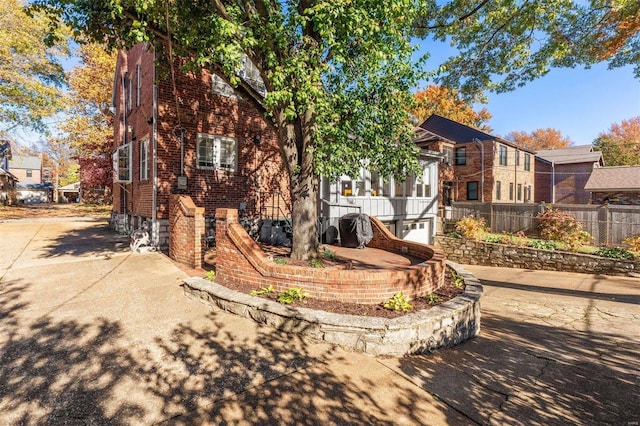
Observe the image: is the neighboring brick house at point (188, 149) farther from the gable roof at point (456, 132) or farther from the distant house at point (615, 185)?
the distant house at point (615, 185)

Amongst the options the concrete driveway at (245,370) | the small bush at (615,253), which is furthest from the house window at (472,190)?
the concrete driveway at (245,370)

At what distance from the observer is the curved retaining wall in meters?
4.98

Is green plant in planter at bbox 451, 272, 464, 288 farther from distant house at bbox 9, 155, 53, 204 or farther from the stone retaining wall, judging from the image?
distant house at bbox 9, 155, 53, 204

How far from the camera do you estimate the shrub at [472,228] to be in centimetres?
1539

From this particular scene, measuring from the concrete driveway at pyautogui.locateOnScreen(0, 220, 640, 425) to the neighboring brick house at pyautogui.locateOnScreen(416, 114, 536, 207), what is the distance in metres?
18.9

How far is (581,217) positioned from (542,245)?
2.96m

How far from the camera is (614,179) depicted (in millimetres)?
25516

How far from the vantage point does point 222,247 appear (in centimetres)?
604

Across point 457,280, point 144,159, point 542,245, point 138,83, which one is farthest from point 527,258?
point 138,83

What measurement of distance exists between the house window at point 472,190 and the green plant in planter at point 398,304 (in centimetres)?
2234

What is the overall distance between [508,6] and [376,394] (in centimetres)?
1115

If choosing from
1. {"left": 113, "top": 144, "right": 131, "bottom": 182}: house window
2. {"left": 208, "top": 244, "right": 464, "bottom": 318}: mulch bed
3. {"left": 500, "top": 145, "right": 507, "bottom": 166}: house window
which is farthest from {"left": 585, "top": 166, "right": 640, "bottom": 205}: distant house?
{"left": 113, "top": 144, "right": 131, "bottom": 182}: house window

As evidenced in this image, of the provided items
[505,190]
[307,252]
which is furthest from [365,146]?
[505,190]

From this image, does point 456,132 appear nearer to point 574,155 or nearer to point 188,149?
point 574,155
